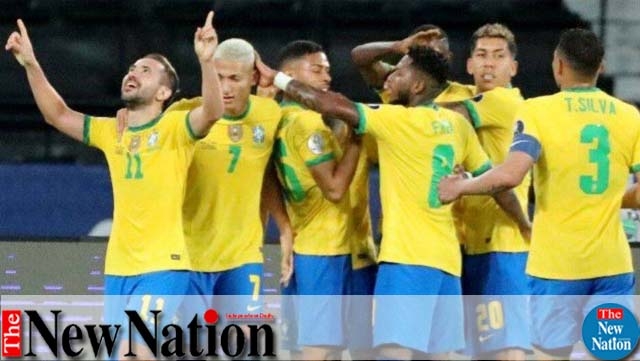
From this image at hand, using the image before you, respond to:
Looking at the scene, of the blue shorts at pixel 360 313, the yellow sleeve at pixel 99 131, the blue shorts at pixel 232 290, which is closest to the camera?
the yellow sleeve at pixel 99 131

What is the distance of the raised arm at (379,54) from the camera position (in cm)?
866

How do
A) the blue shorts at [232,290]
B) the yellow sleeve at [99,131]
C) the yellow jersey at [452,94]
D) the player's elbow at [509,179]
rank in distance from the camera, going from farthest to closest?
the yellow jersey at [452,94] < the blue shorts at [232,290] < the yellow sleeve at [99,131] < the player's elbow at [509,179]

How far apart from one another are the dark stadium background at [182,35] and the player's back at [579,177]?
8.04 meters

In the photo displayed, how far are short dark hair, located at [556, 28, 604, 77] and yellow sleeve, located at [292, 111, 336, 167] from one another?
1290 mm

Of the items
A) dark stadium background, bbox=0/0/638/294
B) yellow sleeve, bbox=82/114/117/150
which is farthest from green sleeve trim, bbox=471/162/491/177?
dark stadium background, bbox=0/0/638/294

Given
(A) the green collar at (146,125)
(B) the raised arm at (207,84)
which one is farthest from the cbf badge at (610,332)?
(A) the green collar at (146,125)

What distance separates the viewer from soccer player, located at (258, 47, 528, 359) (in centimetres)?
793

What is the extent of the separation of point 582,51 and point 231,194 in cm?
183

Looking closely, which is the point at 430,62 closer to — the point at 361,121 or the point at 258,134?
the point at 361,121

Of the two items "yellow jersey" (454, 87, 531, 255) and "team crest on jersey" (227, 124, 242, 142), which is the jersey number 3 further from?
"team crest on jersey" (227, 124, 242, 142)

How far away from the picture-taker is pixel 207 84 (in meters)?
7.83

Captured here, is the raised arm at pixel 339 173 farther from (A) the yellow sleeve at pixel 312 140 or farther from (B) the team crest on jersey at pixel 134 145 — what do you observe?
(B) the team crest on jersey at pixel 134 145

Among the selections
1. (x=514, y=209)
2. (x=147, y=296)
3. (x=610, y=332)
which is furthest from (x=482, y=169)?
(x=147, y=296)

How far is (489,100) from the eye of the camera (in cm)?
874
